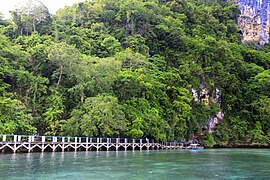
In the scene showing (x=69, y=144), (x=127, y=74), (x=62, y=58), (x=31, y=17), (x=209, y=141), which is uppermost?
(x=31, y=17)

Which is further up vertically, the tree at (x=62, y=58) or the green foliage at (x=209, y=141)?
the tree at (x=62, y=58)

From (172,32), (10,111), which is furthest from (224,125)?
(10,111)

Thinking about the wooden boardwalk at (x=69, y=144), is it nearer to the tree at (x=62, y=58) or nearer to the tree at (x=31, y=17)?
the tree at (x=62, y=58)

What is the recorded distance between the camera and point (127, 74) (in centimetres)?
4216

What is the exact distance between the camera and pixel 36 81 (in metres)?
36.7

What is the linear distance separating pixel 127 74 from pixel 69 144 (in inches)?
535

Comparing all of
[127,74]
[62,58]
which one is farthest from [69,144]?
[127,74]

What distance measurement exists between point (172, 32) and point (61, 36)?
2235 centimetres

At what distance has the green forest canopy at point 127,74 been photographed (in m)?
35.2

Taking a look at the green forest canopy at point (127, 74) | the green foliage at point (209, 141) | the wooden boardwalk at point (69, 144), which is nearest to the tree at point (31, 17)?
the green forest canopy at point (127, 74)

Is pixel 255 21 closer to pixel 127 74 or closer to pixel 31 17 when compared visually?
pixel 127 74

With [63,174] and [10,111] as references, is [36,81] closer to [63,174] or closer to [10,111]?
[10,111]

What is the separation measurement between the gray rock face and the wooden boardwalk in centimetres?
5814

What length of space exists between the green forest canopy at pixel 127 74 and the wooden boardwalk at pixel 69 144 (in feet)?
3.11
